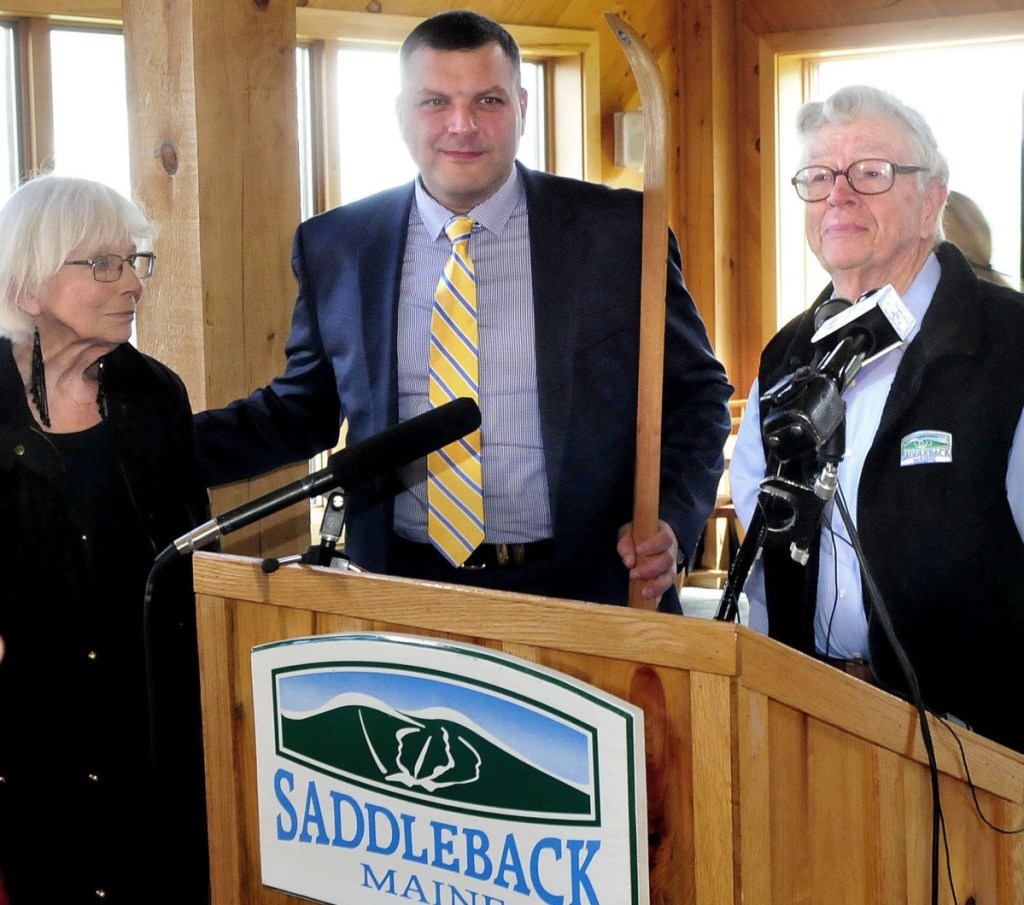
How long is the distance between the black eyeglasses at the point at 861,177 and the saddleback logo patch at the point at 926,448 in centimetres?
37

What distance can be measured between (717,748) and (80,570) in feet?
3.85

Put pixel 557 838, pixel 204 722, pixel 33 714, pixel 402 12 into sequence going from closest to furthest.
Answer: pixel 557 838, pixel 204 722, pixel 33 714, pixel 402 12

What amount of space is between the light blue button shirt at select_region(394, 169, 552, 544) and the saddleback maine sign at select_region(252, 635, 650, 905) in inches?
30.9

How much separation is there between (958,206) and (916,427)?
207 centimetres

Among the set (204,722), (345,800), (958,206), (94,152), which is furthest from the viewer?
(94,152)

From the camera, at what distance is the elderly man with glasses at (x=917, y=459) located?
1684 mm

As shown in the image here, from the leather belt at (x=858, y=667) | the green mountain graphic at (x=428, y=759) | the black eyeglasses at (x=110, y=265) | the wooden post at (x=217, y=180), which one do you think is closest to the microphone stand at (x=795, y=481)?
the green mountain graphic at (x=428, y=759)

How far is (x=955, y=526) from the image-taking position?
1.69 meters

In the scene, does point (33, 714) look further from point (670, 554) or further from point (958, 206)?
point (958, 206)

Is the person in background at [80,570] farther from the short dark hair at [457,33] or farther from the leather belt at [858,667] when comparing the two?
the leather belt at [858,667]

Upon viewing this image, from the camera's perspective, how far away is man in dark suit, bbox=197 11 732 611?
2113 millimetres

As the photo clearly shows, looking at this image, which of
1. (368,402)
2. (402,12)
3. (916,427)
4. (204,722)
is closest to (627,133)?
(402,12)

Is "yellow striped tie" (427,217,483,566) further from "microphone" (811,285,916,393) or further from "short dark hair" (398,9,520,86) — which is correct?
"microphone" (811,285,916,393)

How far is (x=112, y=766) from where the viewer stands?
1.99m
